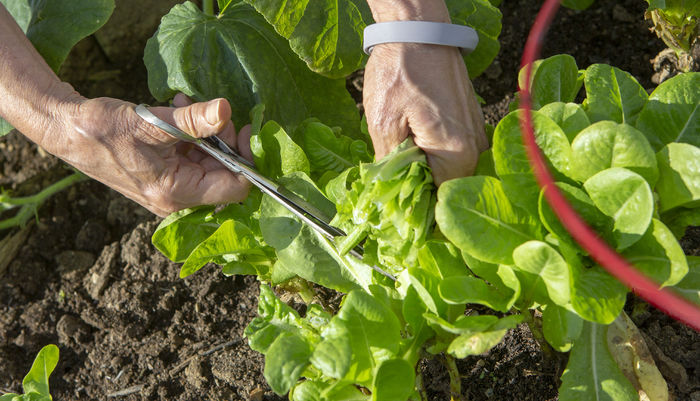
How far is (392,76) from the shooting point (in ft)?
4.43

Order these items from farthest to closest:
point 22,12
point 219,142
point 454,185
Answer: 1. point 22,12
2. point 219,142
3. point 454,185

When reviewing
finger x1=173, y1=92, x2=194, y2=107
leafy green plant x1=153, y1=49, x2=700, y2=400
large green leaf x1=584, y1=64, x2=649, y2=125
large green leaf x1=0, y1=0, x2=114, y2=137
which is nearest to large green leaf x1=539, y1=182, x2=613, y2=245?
leafy green plant x1=153, y1=49, x2=700, y2=400

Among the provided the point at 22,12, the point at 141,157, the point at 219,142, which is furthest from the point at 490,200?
the point at 22,12

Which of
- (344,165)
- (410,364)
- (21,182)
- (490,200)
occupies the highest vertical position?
(490,200)

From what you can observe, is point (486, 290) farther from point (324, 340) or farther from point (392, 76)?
point (392, 76)

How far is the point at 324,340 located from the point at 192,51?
3.54 feet

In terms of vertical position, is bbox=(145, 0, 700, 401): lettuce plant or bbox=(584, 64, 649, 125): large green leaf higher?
bbox=(584, 64, 649, 125): large green leaf

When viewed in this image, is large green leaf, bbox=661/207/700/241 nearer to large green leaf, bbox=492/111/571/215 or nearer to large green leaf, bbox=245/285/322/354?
large green leaf, bbox=492/111/571/215

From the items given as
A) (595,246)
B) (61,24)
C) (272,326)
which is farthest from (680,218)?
(61,24)

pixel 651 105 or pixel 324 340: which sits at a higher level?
pixel 651 105

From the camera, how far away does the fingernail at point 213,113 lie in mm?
1448

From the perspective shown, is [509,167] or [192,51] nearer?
[509,167]

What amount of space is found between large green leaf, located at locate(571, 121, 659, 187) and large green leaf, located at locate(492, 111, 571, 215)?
0.05 m

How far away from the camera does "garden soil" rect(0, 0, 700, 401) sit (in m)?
1.61
